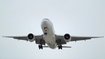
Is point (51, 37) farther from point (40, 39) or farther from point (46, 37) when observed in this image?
point (40, 39)

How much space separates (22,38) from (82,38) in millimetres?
10777

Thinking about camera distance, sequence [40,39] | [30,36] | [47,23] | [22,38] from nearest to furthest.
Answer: [47,23]
[30,36]
[40,39]
[22,38]

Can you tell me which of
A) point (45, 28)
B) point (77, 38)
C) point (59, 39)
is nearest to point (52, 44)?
point (59, 39)

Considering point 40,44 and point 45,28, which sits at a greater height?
point 45,28

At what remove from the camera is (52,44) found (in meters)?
25.3

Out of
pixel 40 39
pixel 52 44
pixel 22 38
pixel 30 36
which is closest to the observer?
pixel 30 36

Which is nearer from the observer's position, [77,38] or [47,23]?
[47,23]

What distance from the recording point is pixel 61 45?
28.4 meters

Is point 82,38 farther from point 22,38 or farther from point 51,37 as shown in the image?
point 22,38

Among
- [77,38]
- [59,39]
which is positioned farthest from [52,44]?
[77,38]

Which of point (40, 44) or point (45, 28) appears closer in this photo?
point (45, 28)

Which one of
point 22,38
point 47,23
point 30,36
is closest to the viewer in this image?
point 47,23

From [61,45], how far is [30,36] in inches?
274

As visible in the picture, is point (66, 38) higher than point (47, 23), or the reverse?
point (47, 23)
